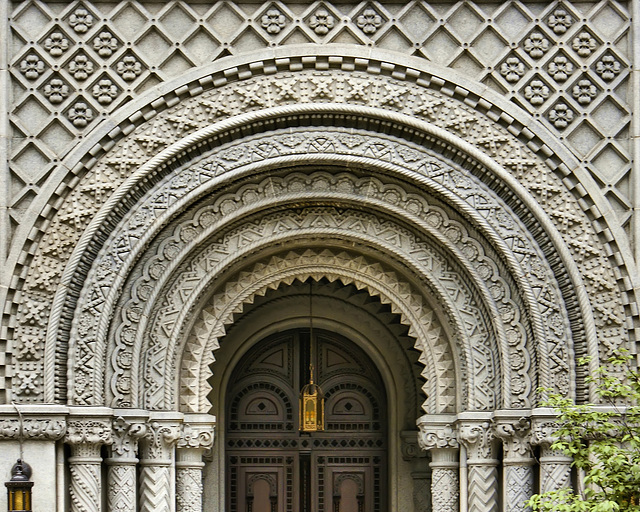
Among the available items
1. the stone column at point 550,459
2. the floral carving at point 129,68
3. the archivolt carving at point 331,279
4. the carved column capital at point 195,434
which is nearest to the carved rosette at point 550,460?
the stone column at point 550,459

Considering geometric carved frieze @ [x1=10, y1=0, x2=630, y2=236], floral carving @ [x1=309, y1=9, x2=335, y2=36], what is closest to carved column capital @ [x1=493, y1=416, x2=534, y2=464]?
geometric carved frieze @ [x1=10, y1=0, x2=630, y2=236]

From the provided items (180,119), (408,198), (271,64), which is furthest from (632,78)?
(180,119)

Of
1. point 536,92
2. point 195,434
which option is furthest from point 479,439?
point 536,92

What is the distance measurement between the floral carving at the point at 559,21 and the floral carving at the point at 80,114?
4.09 metres

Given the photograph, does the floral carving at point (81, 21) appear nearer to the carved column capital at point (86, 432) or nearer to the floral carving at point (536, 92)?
the carved column capital at point (86, 432)

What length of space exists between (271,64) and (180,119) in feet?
3.03

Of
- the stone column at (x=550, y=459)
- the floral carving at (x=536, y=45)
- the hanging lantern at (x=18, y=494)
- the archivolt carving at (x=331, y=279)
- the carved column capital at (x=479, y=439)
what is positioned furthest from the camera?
the archivolt carving at (x=331, y=279)

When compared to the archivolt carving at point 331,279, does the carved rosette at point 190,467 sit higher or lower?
lower

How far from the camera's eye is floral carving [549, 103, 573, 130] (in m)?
11.3

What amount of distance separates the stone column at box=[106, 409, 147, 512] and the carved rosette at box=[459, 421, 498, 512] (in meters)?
2.87

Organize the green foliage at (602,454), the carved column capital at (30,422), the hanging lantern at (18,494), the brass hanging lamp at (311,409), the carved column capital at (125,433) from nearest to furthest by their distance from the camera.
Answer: the green foliage at (602,454) → the hanging lantern at (18,494) → the carved column capital at (30,422) → the carved column capital at (125,433) → the brass hanging lamp at (311,409)

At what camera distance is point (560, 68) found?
11.4m

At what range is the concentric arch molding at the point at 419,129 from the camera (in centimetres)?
1116

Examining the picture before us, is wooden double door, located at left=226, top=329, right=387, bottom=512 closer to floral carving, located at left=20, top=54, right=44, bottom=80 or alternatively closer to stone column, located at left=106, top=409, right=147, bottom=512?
stone column, located at left=106, top=409, right=147, bottom=512
